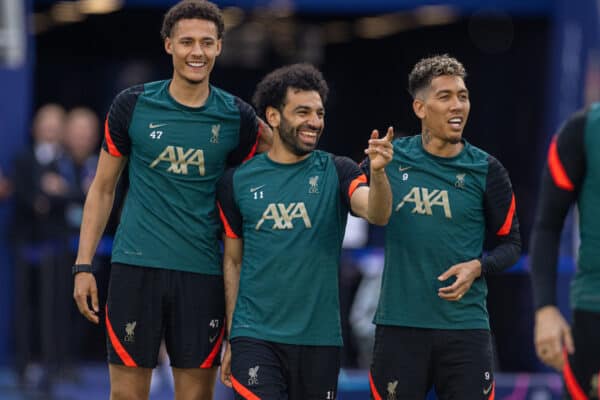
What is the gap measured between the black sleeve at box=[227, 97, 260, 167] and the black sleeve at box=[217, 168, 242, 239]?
0.17 metres

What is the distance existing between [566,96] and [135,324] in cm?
821

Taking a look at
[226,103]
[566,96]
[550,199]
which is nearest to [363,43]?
[566,96]

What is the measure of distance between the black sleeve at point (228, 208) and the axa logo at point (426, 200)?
0.83 m

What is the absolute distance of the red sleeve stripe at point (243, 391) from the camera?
20.1ft

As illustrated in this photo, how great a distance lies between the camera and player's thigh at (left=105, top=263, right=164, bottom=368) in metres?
6.57

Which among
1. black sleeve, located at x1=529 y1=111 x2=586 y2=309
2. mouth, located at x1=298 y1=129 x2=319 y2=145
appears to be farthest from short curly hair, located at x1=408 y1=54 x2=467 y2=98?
black sleeve, located at x1=529 y1=111 x2=586 y2=309

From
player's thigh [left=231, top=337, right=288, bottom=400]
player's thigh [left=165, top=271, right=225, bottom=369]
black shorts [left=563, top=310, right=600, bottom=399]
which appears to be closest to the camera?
black shorts [left=563, top=310, right=600, bottom=399]

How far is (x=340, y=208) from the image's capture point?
6.37 metres

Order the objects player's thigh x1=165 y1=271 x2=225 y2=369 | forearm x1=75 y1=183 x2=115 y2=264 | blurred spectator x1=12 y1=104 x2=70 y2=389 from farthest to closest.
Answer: blurred spectator x1=12 y1=104 x2=70 y2=389 < forearm x1=75 y1=183 x2=115 y2=264 < player's thigh x1=165 y1=271 x2=225 y2=369

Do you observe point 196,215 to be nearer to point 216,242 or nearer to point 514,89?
point 216,242

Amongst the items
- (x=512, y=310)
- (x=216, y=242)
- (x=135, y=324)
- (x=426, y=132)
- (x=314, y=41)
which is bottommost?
(x=512, y=310)

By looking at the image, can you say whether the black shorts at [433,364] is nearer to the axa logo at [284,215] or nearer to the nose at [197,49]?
the axa logo at [284,215]

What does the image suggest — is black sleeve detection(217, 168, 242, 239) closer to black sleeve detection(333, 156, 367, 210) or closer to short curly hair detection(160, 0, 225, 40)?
black sleeve detection(333, 156, 367, 210)

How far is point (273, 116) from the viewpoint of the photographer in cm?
649
